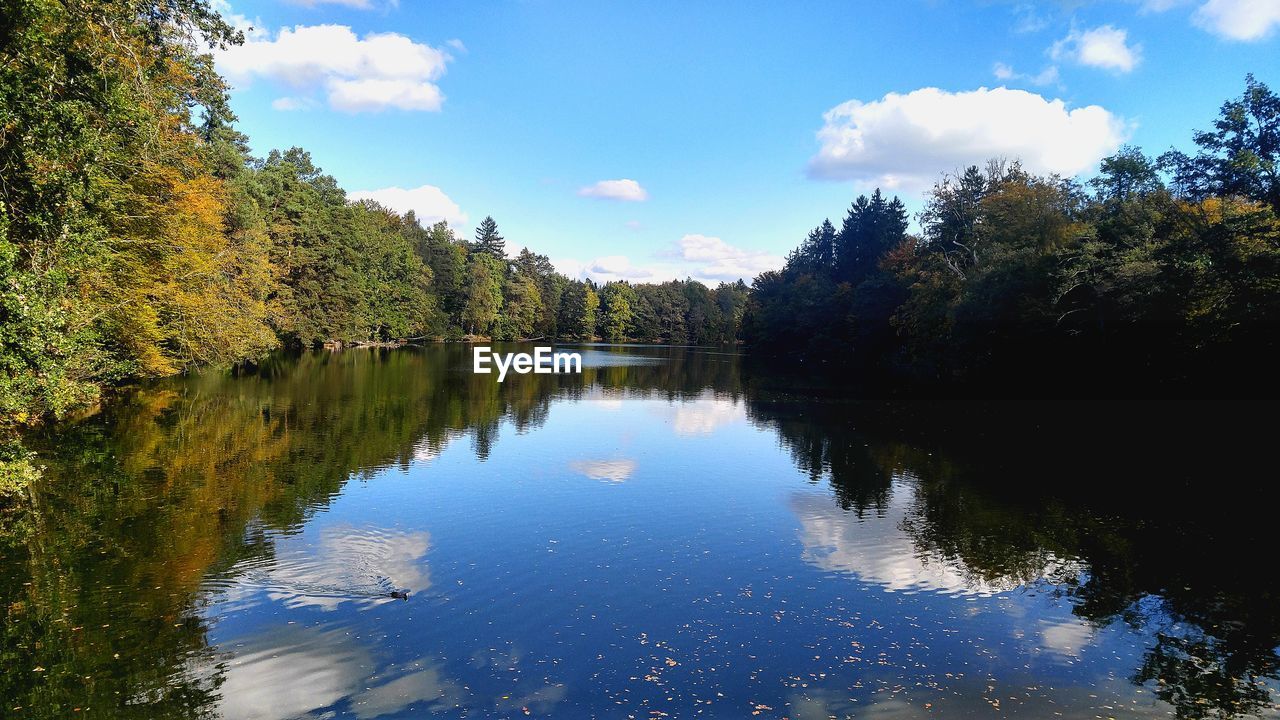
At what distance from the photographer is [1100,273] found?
106ft

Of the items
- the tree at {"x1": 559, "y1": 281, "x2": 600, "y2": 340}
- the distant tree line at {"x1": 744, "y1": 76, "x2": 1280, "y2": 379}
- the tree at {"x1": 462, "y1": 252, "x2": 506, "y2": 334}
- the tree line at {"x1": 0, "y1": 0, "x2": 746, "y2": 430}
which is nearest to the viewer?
the tree line at {"x1": 0, "y1": 0, "x2": 746, "y2": 430}

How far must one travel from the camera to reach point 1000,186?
168ft

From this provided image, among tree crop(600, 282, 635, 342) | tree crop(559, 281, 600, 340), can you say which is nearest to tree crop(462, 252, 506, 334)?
tree crop(559, 281, 600, 340)

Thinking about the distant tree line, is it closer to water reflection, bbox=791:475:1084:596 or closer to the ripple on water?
water reflection, bbox=791:475:1084:596

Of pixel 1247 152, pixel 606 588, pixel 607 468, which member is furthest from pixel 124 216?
pixel 1247 152

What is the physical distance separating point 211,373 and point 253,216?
35.8 ft

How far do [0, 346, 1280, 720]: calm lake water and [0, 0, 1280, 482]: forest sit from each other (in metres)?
4.29

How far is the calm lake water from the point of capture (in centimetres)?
692

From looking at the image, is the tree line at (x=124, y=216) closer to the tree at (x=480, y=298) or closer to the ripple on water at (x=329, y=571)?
the ripple on water at (x=329, y=571)

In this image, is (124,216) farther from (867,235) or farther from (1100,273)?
(867,235)

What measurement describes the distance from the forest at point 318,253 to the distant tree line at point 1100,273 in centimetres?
12

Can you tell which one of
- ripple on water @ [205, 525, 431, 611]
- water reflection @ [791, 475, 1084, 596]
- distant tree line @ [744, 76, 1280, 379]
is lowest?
water reflection @ [791, 475, 1084, 596]

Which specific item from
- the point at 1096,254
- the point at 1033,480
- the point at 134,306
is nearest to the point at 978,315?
the point at 1096,254

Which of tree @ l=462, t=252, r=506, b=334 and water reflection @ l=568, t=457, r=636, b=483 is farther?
tree @ l=462, t=252, r=506, b=334
